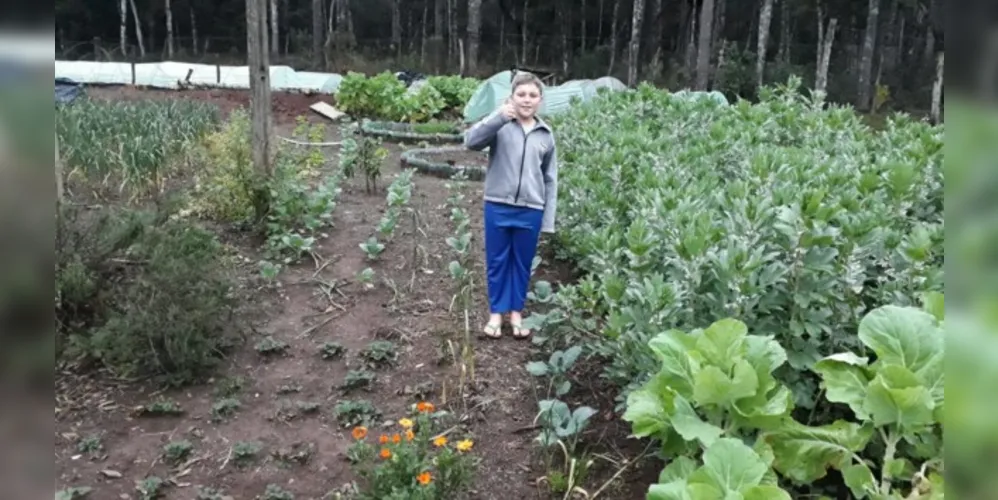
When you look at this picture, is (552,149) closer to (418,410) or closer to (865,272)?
(418,410)

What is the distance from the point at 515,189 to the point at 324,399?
1.51 metres

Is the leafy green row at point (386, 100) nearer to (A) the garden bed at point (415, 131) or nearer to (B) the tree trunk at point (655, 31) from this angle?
(A) the garden bed at point (415, 131)

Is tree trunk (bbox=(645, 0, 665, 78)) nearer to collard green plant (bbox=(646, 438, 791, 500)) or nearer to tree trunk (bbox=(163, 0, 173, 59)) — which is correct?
tree trunk (bbox=(163, 0, 173, 59))

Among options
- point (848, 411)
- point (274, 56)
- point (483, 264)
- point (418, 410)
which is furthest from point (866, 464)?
point (274, 56)

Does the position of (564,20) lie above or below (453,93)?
above

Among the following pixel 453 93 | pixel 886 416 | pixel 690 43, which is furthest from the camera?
pixel 690 43

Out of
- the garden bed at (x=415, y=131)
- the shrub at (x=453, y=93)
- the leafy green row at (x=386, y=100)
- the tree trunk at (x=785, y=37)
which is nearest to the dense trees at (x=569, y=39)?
the tree trunk at (x=785, y=37)

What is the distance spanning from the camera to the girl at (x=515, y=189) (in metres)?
4.51

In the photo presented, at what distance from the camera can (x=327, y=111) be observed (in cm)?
1709

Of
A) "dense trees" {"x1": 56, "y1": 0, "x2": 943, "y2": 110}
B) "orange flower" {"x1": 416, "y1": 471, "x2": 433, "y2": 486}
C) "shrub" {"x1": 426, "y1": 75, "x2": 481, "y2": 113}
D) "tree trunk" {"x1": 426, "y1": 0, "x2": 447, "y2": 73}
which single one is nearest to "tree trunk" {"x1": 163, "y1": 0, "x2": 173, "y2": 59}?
"dense trees" {"x1": 56, "y1": 0, "x2": 943, "y2": 110}

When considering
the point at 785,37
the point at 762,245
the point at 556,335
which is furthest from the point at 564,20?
the point at 762,245

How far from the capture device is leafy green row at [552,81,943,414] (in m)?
2.68

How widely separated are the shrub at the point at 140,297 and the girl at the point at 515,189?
151cm

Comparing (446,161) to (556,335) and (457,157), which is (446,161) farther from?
(556,335)
